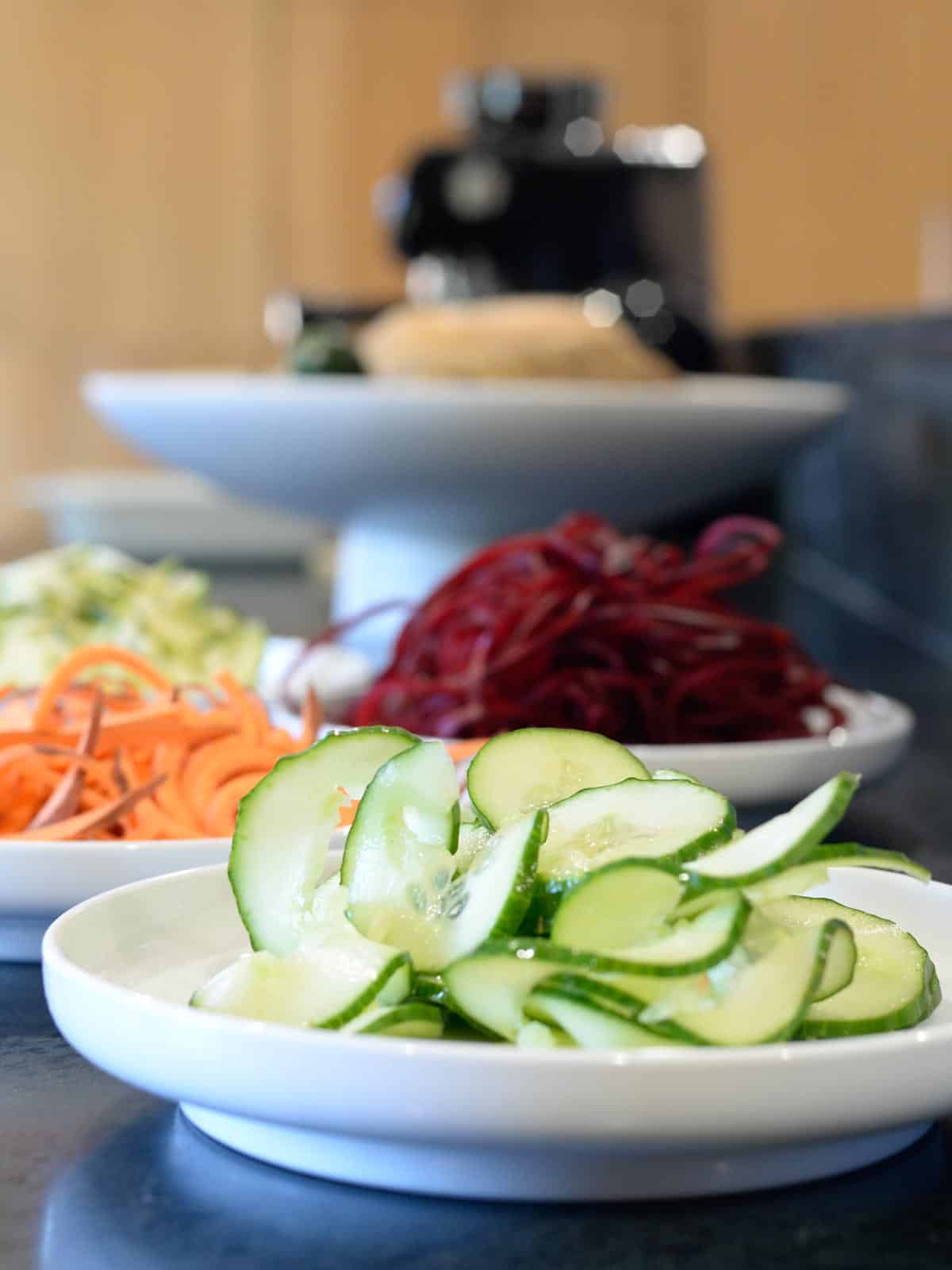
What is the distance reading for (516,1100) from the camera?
0.43 metres

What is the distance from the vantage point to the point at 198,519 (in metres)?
2.79

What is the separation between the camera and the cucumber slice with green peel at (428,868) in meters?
0.49

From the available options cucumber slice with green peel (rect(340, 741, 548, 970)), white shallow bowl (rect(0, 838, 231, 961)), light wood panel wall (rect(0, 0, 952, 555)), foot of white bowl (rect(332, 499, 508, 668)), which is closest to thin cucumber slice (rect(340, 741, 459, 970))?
cucumber slice with green peel (rect(340, 741, 548, 970))

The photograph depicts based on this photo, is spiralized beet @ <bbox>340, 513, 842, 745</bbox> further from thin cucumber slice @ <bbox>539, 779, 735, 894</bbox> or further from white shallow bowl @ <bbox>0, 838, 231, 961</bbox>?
thin cucumber slice @ <bbox>539, 779, 735, 894</bbox>

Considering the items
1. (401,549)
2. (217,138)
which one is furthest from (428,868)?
(217,138)

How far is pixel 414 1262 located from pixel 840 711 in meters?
0.72

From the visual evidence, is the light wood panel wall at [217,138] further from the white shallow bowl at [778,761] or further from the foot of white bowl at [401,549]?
the white shallow bowl at [778,761]

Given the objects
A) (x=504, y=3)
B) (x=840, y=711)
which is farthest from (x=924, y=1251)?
(x=504, y=3)

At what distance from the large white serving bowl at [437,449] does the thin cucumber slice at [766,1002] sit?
1156 mm

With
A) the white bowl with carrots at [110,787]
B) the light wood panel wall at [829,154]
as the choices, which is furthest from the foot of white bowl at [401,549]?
the light wood panel wall at [829,154]

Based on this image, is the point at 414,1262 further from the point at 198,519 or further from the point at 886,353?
the point at 198,519

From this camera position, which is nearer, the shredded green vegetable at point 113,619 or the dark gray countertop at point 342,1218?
the dark gray countertop at point 342,1218

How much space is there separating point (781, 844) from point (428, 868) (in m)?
0.10

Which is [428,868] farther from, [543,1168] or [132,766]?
[132,766]
